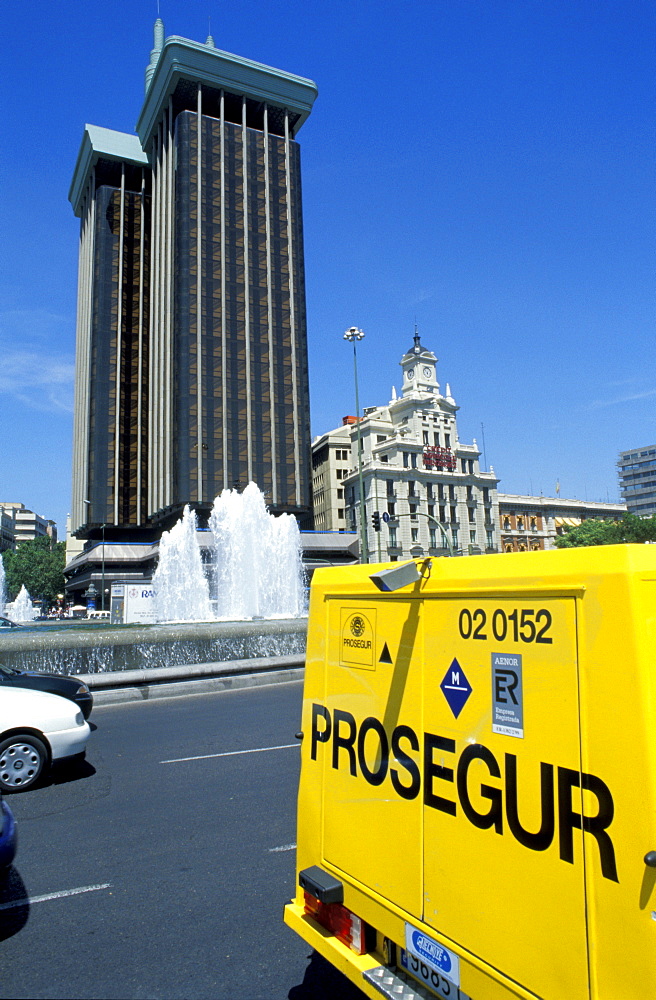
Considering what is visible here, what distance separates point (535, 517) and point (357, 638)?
96.3 metres

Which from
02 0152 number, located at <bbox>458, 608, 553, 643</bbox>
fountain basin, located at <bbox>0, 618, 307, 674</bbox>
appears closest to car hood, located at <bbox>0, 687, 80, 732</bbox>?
02 0152 number, located at <bbox>458, 608, 553, 643</bbox>

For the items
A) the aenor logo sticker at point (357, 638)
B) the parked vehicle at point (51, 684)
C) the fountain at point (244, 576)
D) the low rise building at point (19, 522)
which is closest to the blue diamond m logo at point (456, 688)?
the aenor logo sticker at point (357, 638)

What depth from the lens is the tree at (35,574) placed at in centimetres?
9600

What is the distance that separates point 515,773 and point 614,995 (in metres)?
0.70

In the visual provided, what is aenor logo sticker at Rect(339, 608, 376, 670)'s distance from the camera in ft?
10.8

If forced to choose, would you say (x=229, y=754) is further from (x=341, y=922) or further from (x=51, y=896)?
(x=341, y=922)

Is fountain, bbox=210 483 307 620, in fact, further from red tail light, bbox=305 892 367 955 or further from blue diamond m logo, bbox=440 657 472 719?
blue diamond m logo, bbox=440 657 472 719

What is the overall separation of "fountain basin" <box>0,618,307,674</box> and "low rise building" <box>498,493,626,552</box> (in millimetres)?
78944

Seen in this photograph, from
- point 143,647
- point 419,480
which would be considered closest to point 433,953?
point 143,647

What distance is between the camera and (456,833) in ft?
8.89

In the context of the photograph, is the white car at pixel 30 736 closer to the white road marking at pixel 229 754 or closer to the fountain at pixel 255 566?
the white road marking at pixel 229 754

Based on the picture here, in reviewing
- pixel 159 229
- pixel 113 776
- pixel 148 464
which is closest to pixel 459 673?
pixel 113 776

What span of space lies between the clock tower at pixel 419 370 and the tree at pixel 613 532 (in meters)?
28.0

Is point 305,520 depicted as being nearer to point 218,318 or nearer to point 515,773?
point 218,318
